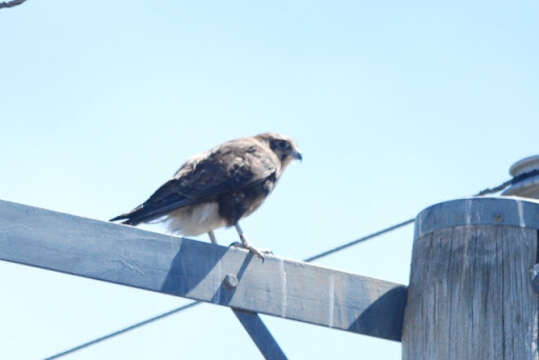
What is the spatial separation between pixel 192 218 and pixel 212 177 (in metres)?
0.21

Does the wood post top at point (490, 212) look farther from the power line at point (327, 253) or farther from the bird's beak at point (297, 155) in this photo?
the bird's beak at point (297, 155)

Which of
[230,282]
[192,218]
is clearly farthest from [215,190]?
[230,282]

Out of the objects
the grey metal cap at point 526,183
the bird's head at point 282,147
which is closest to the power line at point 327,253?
the grey metal cap at point 526,183

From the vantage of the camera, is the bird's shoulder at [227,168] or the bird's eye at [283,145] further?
the bird's eye at [283,145]

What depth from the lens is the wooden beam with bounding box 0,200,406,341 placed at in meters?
2.26

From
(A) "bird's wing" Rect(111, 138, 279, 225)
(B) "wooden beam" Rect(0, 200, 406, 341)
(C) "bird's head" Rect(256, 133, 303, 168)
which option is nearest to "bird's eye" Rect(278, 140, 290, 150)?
(C) "bird's head" Rect(256, 133, 303, 168)

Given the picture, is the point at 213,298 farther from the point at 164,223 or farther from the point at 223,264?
the point at 164,223

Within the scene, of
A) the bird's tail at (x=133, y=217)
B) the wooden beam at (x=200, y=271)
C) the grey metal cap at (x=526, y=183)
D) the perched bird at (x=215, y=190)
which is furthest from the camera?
the perched bird at (x=215, y=190)

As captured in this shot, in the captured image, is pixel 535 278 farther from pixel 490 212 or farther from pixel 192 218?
pixel 192 218

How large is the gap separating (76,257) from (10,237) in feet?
0.53

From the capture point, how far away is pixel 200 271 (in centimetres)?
243

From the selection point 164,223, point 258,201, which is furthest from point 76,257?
point 258,201

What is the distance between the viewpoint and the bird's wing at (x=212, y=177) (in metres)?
4.15

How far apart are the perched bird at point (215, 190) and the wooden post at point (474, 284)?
172cm
